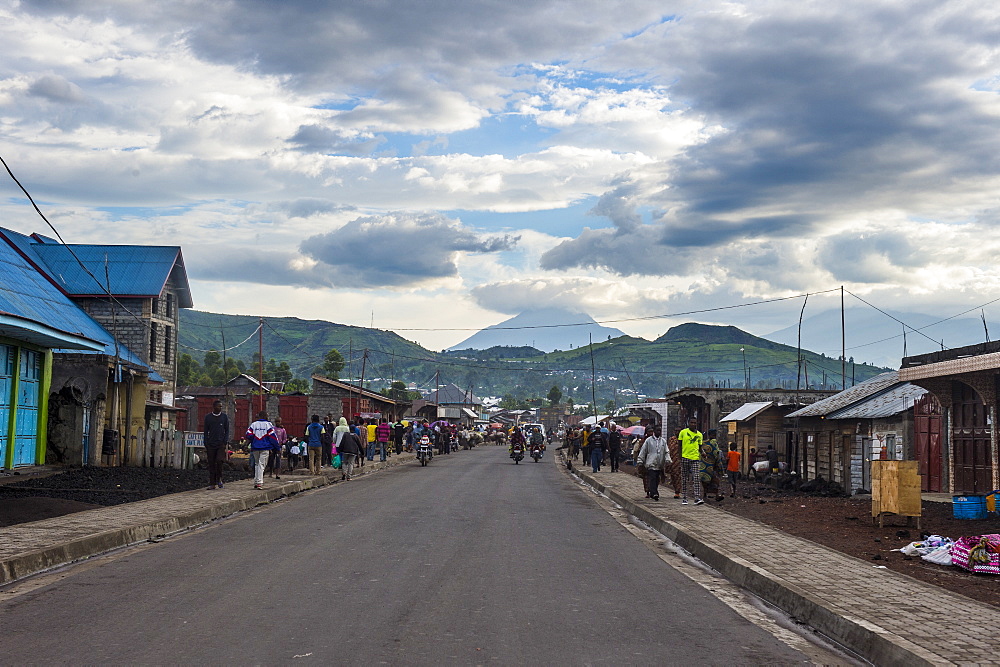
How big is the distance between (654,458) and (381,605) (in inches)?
504

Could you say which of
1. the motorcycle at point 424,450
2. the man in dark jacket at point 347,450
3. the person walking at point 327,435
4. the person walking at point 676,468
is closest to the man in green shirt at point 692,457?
the person walking at point 676,468

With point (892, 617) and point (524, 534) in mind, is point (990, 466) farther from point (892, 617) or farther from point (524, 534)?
point (892, 617)

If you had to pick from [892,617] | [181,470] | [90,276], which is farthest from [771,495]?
[90,276]

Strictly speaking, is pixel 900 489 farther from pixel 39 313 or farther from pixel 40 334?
pixel 39 313

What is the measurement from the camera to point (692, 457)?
19562 millimetres

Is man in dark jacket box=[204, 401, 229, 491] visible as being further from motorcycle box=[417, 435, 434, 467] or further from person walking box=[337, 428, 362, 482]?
motorcycle box=[417, 435, 434, 467]

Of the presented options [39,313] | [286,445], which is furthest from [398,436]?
[39,313]

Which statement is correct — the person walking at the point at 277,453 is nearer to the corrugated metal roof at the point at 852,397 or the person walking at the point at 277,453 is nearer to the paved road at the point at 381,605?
the paved road at the point at 381,605

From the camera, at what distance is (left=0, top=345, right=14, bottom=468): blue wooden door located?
64.8 ft

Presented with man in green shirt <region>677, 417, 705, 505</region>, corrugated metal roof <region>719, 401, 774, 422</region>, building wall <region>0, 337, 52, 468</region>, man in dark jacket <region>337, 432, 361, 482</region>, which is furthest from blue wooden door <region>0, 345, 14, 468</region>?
corrugated metal roof <region>719, 401, 774, 422</region>

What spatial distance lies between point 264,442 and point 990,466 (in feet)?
51.3

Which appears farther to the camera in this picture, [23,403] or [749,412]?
[749,412]

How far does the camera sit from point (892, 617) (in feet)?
24.5

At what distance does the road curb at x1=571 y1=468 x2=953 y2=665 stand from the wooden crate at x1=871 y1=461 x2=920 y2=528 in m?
3.59
